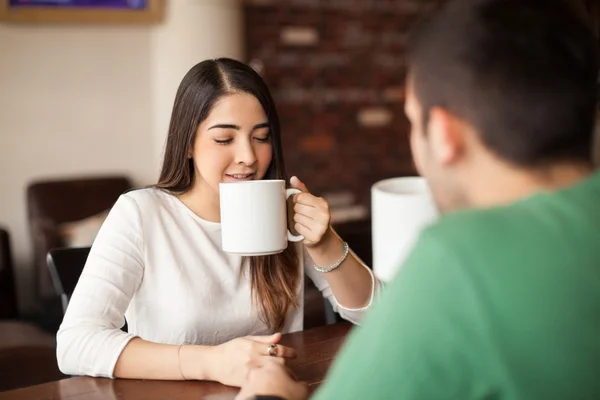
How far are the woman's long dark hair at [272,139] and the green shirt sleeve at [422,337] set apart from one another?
837 mm

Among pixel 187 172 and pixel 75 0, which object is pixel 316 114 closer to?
pixel 75 0

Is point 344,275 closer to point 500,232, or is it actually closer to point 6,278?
point 500,232

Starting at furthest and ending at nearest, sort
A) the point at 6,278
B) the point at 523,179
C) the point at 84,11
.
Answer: the point at 84,11
the point at 6,278
the point at 523,179

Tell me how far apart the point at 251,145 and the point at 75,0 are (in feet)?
8.90

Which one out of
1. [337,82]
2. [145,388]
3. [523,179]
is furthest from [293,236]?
[337,82]

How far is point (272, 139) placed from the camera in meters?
1.53

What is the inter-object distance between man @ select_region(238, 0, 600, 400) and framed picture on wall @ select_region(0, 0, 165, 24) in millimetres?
3355

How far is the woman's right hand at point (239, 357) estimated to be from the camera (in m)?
1.13

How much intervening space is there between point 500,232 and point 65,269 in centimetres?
119

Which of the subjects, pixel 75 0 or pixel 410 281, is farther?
pixel 75 0

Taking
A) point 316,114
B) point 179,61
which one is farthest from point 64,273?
point 316,114

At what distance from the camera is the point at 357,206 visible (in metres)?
4.69

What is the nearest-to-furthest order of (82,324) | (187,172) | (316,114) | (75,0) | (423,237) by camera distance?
(423,237)
(82,324)
(187,172)
(75,0)
(316,114)

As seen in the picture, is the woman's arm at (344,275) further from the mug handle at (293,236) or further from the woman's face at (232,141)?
the woman's face at (232,141)
